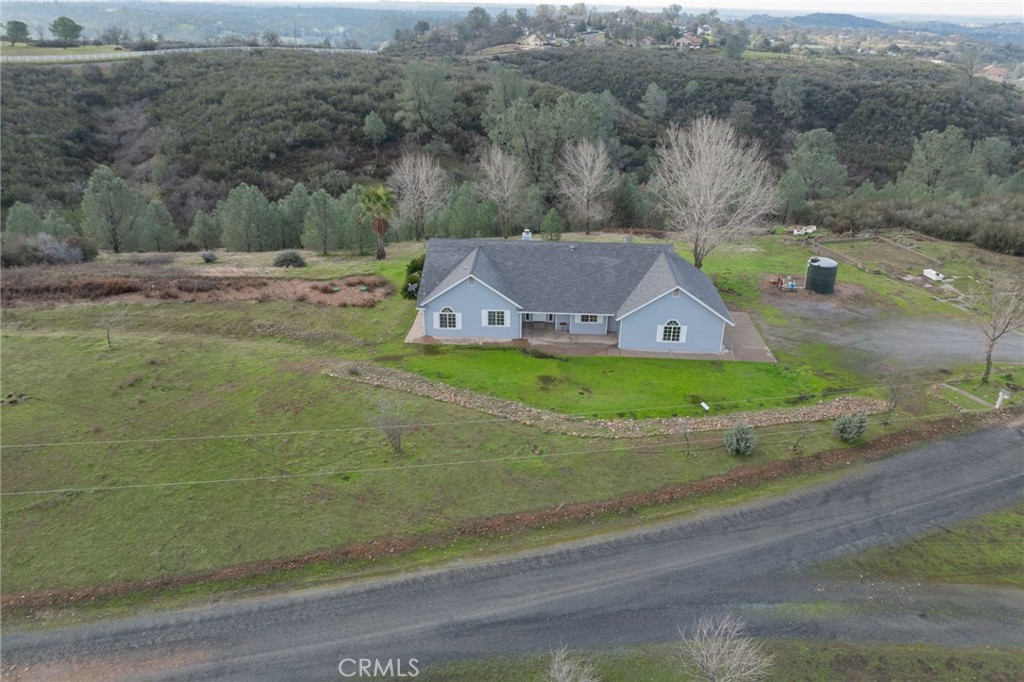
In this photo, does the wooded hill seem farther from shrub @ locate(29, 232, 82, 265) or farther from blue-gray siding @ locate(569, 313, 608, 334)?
blue-gray siding @ locate(569, 313, 608, 334)

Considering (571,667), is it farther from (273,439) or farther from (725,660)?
(273,439)

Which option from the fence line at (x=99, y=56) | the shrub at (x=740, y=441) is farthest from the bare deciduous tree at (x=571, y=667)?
the fence line at (x=99, y=56)

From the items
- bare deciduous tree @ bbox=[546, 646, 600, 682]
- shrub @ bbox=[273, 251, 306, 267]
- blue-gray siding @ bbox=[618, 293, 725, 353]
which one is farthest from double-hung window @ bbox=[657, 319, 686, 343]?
shrub @ bbox=[273, 251, 306, 267]

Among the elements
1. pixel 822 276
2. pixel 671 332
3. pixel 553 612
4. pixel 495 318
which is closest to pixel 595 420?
pixel 671 332

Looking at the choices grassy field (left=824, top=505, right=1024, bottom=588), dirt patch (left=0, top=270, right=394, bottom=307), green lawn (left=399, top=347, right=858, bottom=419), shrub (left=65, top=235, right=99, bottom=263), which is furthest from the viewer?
shrub (left=65, top=235, right=99, bottom=263)

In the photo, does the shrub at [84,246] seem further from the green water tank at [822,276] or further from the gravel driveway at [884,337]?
the green water tank at [822,276]

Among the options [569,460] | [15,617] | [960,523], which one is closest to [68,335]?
[15,617]
